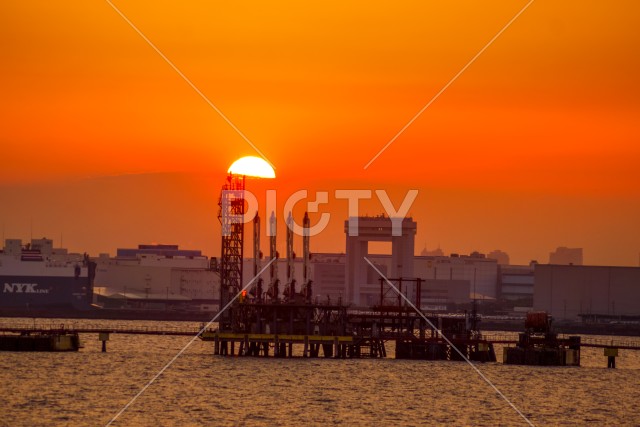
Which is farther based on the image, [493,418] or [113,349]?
[113,349]

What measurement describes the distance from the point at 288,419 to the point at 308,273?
68208mm

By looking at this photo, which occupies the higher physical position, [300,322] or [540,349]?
[300,322]

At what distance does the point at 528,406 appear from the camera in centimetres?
11756

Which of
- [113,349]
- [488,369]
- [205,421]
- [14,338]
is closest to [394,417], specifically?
[205,421]

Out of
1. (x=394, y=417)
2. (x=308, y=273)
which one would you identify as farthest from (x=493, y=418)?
(x=308, y=273)

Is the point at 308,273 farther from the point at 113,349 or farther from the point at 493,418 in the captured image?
the point at 493,418

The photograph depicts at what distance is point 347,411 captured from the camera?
10956cm

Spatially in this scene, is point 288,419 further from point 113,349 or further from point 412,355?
point 113,349

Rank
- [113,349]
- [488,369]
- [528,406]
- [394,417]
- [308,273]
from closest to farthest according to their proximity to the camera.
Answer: [394,417]
[528,406]
[488,369]
[308,273]
[113,349]

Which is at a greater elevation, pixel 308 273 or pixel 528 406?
pixel 308 273

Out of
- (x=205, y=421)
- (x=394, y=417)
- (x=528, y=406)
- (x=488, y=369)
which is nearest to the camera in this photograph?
(x=205, y=421)

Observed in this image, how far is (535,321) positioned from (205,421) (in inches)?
2806

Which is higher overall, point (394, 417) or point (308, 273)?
point (308, 273)

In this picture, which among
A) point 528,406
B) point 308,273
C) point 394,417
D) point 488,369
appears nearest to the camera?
point 394,417
